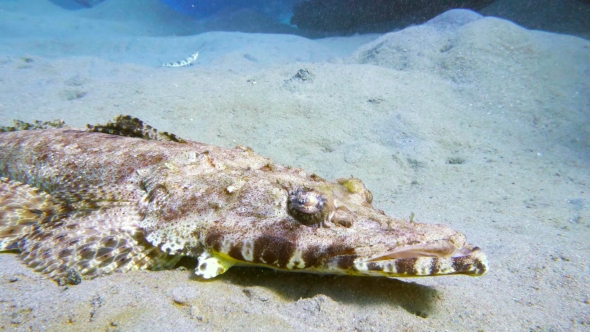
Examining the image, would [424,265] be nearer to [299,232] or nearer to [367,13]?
[299,232]

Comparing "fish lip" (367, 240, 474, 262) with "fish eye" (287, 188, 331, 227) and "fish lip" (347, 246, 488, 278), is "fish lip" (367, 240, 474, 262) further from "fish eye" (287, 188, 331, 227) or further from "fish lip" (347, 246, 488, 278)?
"fish eye" (287, 188, 331, 227)

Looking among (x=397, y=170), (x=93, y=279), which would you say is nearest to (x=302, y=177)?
(x=93, y=279)

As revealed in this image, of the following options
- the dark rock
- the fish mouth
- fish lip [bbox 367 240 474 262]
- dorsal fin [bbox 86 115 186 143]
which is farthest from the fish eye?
the dark rock

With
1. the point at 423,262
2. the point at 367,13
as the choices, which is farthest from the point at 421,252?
the point at 367,13

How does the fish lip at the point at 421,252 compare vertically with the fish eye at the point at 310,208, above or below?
below

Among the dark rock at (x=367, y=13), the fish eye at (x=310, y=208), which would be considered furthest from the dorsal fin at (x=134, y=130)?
the dark rock at (x=367, y=13)

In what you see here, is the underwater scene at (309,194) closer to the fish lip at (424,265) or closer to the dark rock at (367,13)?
the fish lip at (424,265)

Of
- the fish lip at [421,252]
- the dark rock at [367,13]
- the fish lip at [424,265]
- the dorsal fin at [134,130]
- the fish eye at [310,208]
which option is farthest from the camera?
the dark rock at [367,13]
